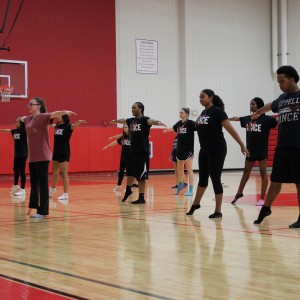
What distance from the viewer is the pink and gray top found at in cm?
834

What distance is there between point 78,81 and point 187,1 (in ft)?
21.1

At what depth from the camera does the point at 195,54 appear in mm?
25406

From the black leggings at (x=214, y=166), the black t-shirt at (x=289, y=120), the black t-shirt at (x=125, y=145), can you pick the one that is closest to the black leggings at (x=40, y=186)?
the black leggings at (x=214, y=166)

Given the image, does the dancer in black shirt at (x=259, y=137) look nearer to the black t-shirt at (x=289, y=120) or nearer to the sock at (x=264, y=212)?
the sock at (x=264, y=212)

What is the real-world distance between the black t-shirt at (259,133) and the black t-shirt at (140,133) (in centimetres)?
182

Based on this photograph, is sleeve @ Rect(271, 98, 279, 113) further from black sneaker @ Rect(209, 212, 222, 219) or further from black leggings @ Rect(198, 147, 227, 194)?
black sneaker @ Rect(209, 212, 222, 219)

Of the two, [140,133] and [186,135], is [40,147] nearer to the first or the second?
[140,133]

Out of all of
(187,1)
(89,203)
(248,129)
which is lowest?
(89,203)

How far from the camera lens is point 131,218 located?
335 inches

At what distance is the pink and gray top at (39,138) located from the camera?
8.34m

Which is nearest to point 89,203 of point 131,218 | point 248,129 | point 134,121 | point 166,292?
point 134,121

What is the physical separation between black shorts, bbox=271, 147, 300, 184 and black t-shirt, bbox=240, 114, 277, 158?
2.84 m

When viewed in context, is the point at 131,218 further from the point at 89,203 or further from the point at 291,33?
the point at 291,33

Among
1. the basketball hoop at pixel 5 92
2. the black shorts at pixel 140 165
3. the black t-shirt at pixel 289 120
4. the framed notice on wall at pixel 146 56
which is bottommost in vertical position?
the black shorts at pixel 140 165
